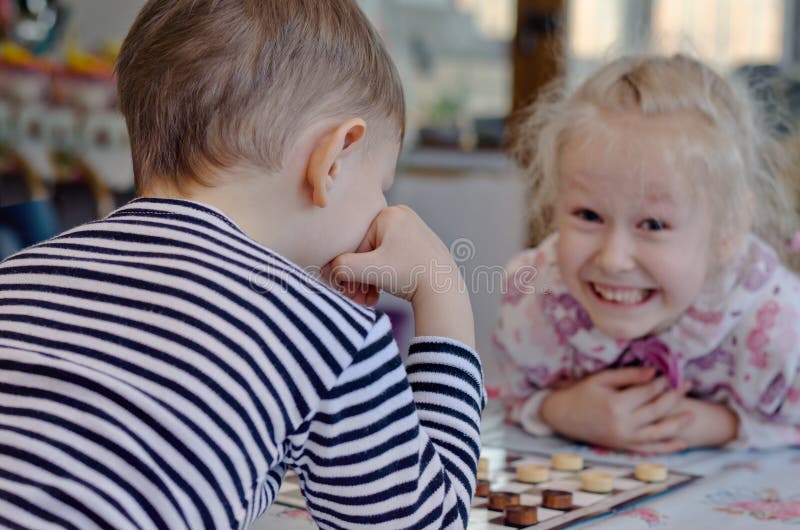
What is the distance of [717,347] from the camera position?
1265mm

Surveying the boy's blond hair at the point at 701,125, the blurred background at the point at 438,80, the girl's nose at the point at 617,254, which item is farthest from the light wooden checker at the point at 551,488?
the blurred background at the point at 438,80

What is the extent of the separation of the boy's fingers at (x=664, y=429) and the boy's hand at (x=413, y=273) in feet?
1.51

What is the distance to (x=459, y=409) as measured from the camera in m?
0.78

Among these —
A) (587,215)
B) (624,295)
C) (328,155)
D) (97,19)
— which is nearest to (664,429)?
(624,295)

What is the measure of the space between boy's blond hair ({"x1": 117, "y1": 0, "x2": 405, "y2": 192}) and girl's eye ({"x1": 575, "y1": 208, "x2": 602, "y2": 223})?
498 millimetres

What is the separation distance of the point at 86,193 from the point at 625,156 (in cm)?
225

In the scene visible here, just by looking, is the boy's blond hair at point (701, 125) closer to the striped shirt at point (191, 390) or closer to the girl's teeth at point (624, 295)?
the girl's teeth at point (624, 295)

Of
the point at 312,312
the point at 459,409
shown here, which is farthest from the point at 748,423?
the point at 312,312

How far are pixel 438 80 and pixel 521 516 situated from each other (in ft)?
11.2

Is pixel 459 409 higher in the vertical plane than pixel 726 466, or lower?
higher

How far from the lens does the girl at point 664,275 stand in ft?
3.88

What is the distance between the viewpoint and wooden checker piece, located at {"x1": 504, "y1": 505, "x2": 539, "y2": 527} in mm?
868

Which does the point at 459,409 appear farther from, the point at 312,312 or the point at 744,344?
the point at 744,344

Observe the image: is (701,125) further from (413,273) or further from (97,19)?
(97,19)
